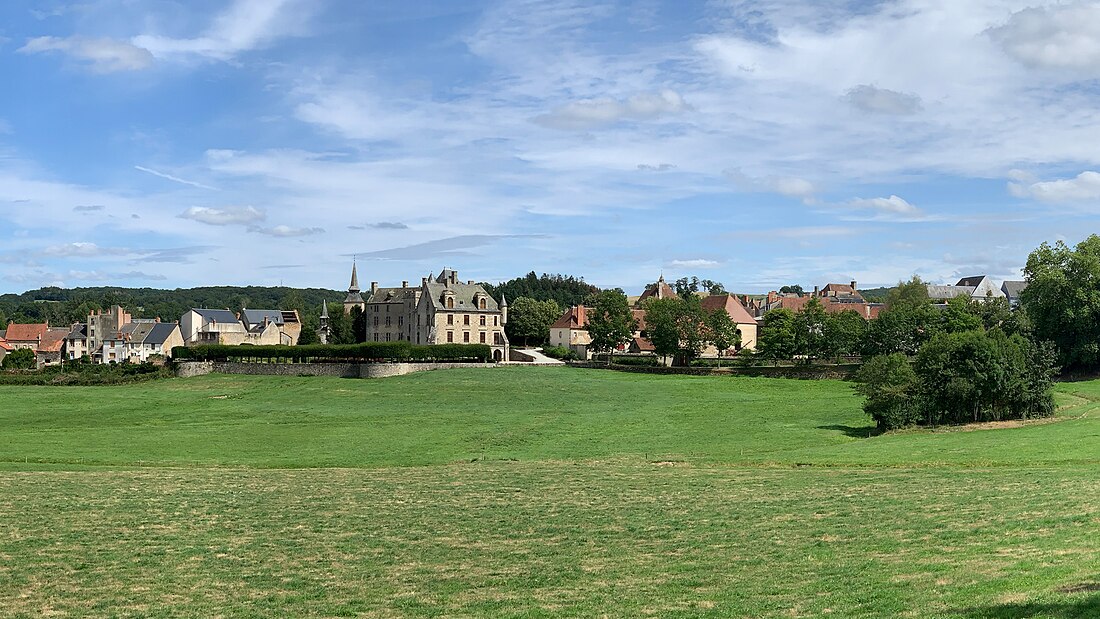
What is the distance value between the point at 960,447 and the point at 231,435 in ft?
117

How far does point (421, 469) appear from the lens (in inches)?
1494

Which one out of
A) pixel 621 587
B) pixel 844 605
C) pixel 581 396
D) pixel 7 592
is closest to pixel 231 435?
pixel 581 396

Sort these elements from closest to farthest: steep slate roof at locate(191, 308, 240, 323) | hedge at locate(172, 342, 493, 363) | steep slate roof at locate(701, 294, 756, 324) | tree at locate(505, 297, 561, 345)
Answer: hedge at locate(172, 342, 493, 363) → steep slate roof at locate(701, 294, 756, 324) → tree at locate(505, 297, 561, 345) → steep slate roof at locate(191, 308, 240, 323)

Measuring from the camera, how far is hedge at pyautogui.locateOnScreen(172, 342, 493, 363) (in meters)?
95.2

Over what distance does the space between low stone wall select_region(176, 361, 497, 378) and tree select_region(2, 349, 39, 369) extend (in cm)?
3000

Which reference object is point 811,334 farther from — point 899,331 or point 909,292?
point 909,292

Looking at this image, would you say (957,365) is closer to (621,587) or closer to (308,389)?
(621,587)

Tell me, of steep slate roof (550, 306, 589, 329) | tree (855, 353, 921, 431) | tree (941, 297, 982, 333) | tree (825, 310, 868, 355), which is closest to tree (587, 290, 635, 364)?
steep slate roof (550, 306, 589, 329)

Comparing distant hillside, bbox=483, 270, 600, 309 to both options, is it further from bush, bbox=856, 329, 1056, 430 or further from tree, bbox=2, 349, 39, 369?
bush, bbox=856, 329, 1056, 430

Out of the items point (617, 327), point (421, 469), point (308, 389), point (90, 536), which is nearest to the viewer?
point (90, 536)

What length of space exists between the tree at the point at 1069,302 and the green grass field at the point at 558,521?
95.9 ft

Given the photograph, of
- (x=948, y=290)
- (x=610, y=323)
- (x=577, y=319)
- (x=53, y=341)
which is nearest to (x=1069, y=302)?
(x=610, y=323)

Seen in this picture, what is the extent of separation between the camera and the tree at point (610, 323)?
4254 inches

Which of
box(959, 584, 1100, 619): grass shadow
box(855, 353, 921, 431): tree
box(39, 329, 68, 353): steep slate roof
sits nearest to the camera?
box(959, 584, 1100, 619): grass shadow
